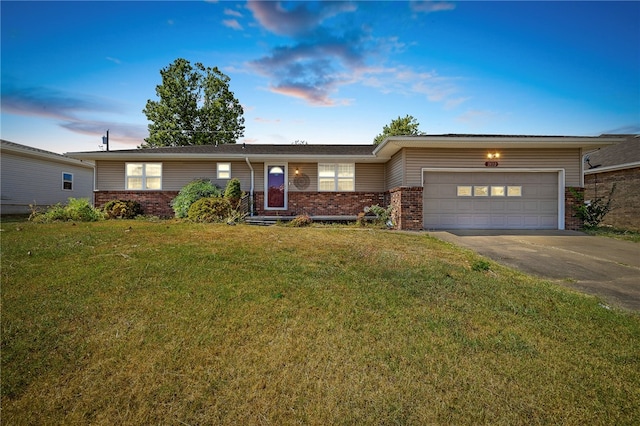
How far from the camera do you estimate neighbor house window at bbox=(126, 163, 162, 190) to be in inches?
568

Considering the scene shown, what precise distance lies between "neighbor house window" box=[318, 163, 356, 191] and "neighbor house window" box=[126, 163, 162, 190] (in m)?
8.29

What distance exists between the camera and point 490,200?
37.1 feet

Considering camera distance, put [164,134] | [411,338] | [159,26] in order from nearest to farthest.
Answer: [411,338], [159,26], [164,134]

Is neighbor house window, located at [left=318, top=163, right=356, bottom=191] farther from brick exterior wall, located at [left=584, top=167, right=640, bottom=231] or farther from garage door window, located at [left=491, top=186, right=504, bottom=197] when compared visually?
brick exterior wall, located at [left=584, top=167, right=640, bottom=231]

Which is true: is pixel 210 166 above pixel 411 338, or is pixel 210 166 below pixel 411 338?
above

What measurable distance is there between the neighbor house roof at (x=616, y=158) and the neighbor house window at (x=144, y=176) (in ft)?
65.9

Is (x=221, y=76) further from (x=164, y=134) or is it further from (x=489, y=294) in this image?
(x=489, y=294)

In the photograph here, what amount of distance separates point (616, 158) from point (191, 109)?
32854 millimetres

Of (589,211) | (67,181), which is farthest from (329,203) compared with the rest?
(67,181)

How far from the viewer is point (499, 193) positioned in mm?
11320

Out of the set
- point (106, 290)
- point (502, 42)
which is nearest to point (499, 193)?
point (502, 42)

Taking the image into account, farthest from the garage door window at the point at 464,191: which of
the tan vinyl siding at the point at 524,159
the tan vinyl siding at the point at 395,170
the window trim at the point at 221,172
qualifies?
the window trim at the point at 221,172

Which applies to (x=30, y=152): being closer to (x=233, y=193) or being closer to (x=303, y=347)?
(x=233, y=193)

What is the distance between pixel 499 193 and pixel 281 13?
10.4 m
